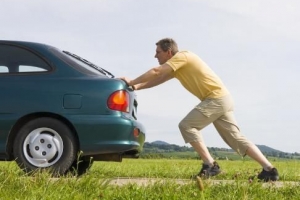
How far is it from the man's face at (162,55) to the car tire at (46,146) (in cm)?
149

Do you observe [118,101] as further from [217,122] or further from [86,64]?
[217,122]

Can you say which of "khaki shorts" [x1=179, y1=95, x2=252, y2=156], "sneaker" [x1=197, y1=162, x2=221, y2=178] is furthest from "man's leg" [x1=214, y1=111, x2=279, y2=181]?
"sneaker" [x1=197, y1=162, x2=221, y2=178]

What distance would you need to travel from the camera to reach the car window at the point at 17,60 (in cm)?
701

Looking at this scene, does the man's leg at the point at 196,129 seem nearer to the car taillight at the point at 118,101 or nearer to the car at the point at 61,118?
the car at the point at 61,118

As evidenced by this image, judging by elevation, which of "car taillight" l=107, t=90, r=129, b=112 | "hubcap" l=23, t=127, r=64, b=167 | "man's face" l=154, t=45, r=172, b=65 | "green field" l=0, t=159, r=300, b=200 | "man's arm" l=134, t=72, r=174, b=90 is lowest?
"green field" l=0, t=159, r=300, b=200

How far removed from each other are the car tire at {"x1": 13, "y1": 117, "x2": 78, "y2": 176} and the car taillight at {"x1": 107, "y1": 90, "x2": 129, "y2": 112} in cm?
57

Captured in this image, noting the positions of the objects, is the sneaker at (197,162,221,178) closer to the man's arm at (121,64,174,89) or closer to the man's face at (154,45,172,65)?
the man's arm at (121,64,174,89)

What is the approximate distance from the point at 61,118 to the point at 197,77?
5.73 ft

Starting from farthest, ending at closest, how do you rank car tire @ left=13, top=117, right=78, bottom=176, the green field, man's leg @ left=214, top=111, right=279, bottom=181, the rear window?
man's leg @ left=214, top=111, right=279, bottom=181 → the rear window → car tire @ left=13, top=117, right=78, bottom=176 → the green field

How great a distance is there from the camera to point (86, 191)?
214 inches

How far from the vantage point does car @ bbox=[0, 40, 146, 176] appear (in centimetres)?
668

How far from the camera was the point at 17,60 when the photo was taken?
23.4ft

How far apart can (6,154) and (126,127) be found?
4.76 feet

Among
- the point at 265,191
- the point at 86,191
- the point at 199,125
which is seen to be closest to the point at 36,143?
the point at 86,191
